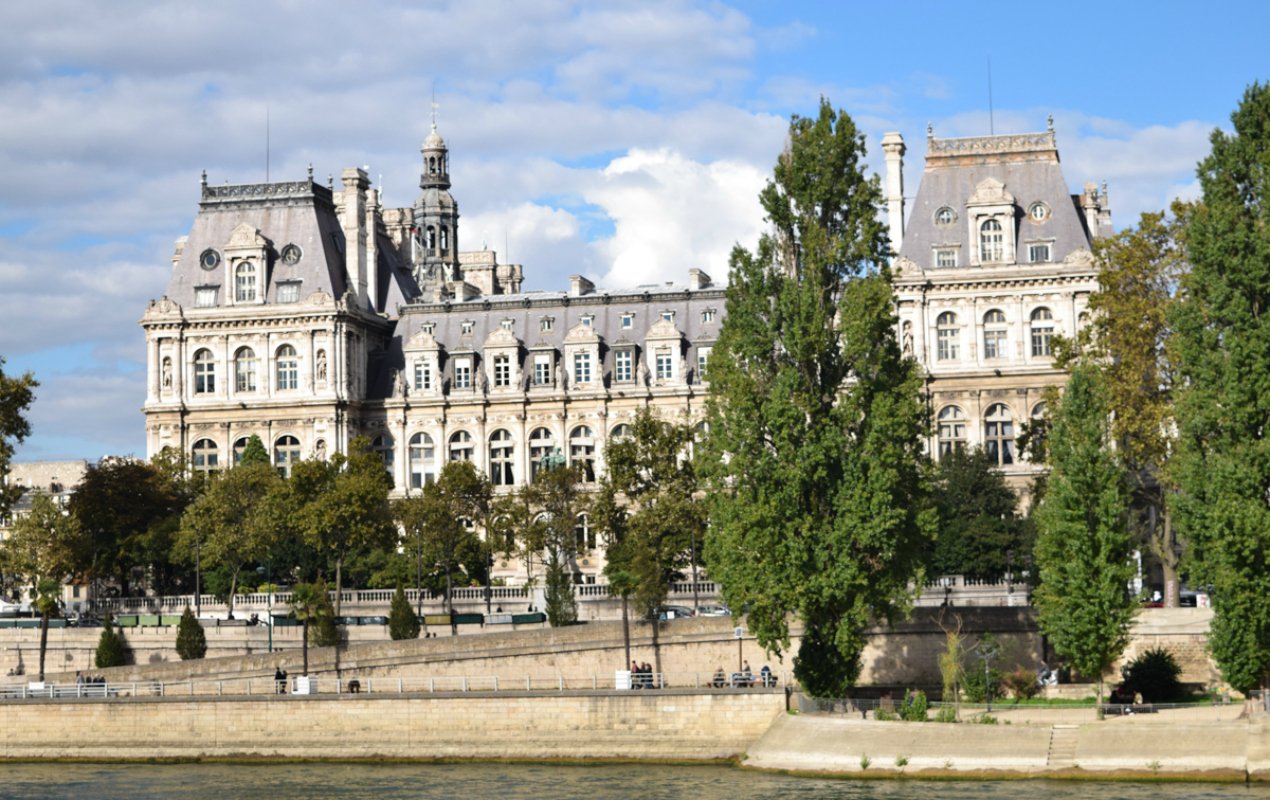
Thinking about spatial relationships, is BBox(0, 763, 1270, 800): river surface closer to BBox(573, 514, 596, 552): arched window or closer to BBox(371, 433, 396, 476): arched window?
BBox(573, 514, 596, 552): arched window

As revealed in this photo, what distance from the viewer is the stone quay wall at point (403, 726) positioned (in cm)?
7256

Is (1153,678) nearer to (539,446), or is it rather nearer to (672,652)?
(672,652)

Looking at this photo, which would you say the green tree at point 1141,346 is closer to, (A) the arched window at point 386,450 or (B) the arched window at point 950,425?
(B) the arched window at point 950,425

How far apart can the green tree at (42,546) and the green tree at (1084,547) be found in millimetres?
44211

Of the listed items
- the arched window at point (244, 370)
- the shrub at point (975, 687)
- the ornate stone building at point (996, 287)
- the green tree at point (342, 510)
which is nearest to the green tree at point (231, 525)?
the green tree at point (342, 510)

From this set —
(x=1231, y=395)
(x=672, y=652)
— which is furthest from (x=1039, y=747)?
(x=672, y=652)

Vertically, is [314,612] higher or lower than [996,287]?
lower

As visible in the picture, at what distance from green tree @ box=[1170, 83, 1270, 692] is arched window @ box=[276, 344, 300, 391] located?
59.6 meters

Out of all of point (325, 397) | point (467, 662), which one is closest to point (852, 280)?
point (467, 662)

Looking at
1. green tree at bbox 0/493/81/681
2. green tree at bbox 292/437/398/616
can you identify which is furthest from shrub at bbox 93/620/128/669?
green tree at bbox 292/437/398/616

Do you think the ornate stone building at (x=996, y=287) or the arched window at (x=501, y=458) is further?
the arched window at (x=501, y=458)

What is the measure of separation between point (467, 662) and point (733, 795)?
20129mm

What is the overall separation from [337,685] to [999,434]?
4198cm

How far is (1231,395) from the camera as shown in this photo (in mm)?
69688
